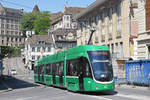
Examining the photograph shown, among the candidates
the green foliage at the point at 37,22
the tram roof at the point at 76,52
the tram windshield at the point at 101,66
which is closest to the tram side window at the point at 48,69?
the tram roof at the point at 76,52

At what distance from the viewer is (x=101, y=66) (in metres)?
18.6

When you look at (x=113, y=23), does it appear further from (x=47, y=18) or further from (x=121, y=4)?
(x=47, y=18)

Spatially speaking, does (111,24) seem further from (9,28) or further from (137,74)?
(9,28)

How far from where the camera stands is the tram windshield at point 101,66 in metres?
18.4

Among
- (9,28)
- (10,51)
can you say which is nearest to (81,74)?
(10,51)

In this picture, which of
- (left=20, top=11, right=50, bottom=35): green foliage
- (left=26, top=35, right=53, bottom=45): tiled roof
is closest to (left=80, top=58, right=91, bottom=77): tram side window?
(left=26, top=35, right=53, bottom=45): tiled roof

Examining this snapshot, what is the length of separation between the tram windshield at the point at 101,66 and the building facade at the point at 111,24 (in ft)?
68.5

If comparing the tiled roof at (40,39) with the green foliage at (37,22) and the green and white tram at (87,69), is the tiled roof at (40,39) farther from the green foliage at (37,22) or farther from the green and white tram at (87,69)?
the green and white tram at (87,69)

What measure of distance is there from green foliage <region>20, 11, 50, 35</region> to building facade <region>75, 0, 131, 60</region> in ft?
188

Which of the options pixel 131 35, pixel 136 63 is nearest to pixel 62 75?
pixel 136 63

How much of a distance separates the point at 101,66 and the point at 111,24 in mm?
26981

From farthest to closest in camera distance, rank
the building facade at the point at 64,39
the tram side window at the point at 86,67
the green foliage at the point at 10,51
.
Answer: the green foliage at the point at 10,51 < the building facade at the point at 64,39 < the tram side window at the point at 86,67

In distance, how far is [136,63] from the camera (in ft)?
97.2

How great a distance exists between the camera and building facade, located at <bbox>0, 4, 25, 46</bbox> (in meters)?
158
